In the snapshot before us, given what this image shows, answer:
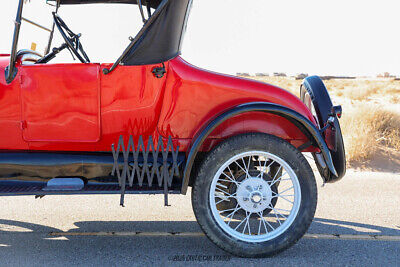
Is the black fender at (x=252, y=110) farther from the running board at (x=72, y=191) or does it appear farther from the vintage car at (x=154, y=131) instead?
the running board at (x=72, y=191)

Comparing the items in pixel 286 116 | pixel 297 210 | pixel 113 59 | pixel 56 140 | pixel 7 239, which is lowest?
pixel 7 239

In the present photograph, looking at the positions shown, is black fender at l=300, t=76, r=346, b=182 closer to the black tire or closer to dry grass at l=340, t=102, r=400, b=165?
the black tire

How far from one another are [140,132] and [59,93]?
0.72 metres

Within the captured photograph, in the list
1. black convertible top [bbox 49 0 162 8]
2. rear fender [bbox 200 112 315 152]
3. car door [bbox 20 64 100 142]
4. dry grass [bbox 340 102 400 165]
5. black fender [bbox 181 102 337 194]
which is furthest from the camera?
dry grass [bbox 340 102 400 165]

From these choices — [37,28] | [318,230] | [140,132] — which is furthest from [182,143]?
[37,28]

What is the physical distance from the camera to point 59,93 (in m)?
3.51

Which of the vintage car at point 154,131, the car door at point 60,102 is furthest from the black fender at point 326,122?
the car door at point 60,102

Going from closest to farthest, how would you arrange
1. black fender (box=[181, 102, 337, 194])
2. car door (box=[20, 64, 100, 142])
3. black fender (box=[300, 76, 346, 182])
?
black fender (box=[181, 102, 337, 194]) < car door (box=[20, 64, 100, 142]) < black fender (box=[300, 76, 346, 182])

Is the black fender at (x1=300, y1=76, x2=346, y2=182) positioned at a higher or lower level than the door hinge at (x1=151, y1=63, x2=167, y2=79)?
lower

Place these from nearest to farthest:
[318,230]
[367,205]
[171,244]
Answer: [171,244]
[318,230]
[367,205]

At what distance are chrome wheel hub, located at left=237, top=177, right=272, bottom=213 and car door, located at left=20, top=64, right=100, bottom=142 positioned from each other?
1.28 m

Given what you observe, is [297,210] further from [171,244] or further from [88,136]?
[88,136]

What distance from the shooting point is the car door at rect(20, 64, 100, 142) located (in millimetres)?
3502

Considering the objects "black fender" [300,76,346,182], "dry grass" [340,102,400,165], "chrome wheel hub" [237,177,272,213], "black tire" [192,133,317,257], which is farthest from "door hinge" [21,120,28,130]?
"dry grass" [340,102,400,165]
